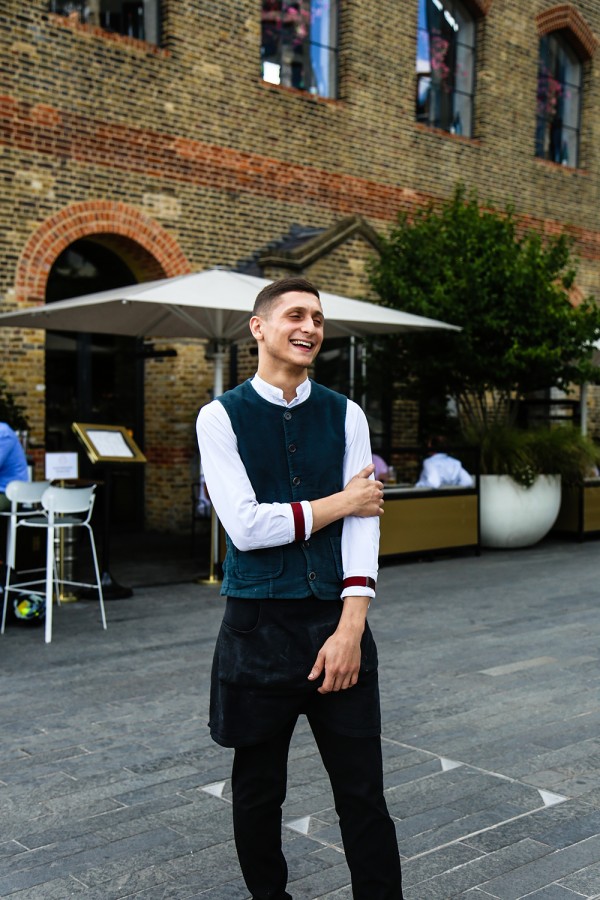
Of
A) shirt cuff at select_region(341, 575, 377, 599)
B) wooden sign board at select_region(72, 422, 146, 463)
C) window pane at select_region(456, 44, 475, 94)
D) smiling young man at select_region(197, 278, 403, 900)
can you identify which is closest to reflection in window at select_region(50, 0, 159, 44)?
wooden sign board at select_region(72, 422, 146, 463)

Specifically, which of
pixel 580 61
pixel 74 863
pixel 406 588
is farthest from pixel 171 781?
pixel 580 61

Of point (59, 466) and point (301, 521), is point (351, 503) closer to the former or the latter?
point (301, 521)

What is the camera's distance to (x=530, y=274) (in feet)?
36.1

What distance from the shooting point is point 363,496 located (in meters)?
2.45

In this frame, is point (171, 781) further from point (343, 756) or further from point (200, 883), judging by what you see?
point (343, 756)

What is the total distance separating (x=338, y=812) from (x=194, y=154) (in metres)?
10.9

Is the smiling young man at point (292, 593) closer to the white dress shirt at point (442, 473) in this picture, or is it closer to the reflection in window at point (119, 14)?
the white dress shirt at point (442, 473)

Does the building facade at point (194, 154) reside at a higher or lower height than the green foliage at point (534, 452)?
higher

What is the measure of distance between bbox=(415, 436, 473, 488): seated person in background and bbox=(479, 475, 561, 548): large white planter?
0.43 metres

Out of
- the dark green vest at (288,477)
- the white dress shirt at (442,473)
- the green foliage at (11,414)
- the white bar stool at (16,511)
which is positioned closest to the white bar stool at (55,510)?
the white bar stool at (16,511)

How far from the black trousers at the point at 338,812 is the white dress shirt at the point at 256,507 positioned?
1.34 ft

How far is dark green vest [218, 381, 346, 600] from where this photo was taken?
2404 mm

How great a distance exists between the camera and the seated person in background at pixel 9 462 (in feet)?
23.0

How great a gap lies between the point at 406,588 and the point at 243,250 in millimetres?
5942
